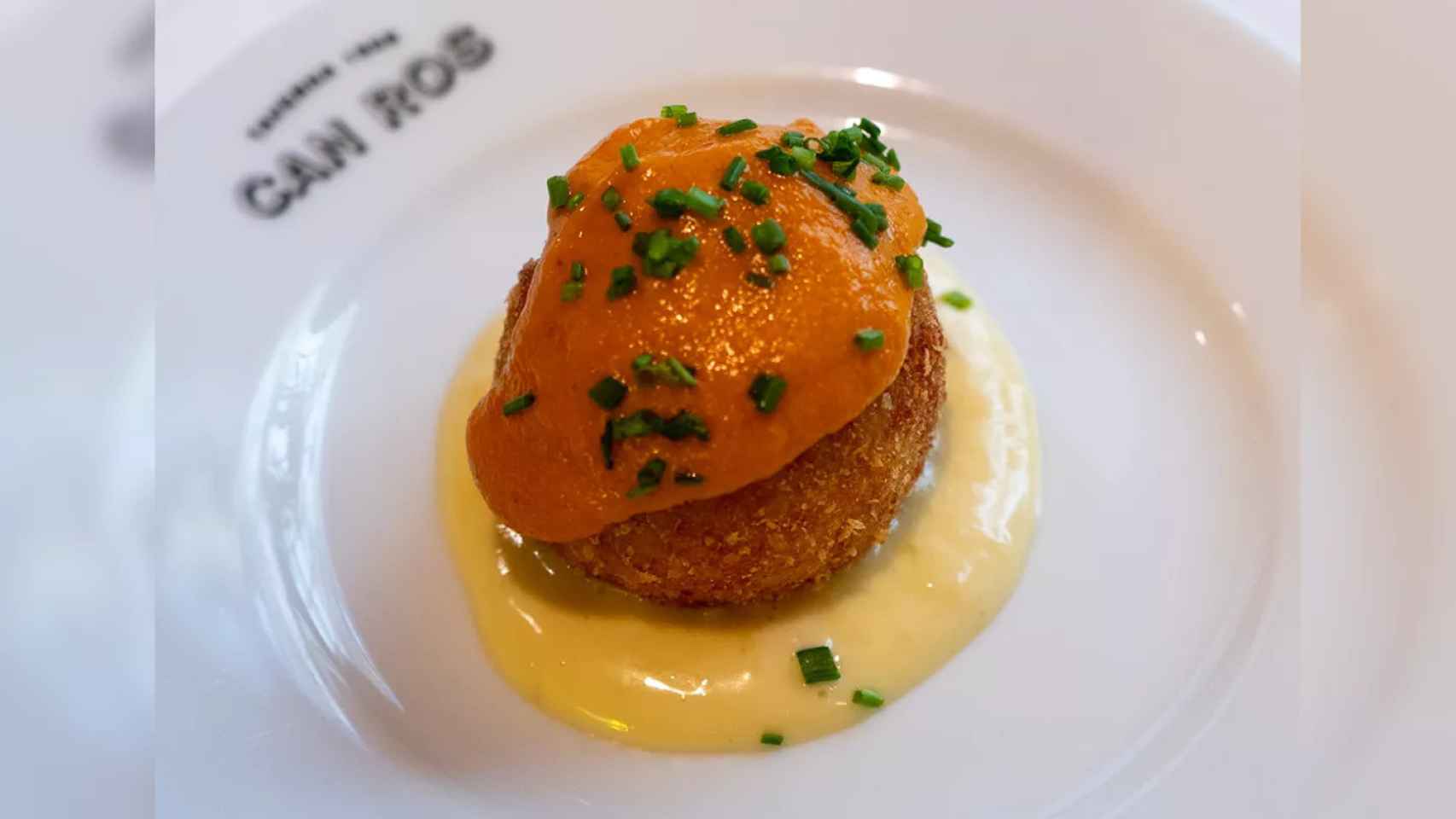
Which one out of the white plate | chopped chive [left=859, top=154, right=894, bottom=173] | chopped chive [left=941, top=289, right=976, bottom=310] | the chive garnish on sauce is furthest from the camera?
chopped chive [left=941, top=289, right=976, bottom=310]

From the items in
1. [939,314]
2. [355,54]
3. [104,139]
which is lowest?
[939,314]

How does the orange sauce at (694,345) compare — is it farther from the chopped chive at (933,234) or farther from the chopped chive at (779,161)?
the chopped chive at (933,234)

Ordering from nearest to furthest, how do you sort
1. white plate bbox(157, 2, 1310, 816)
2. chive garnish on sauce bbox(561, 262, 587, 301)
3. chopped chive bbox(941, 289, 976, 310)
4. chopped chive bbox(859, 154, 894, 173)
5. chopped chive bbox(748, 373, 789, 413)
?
1. chopped chive bbox(748, 373, 789, 413)
2. chive garnish on sauce bbox(561, 262, 587, 301)
3. white plate bbox(157, 2, 1310, 816)
4. chopped chive bbox(859, 154, 894, 173)
5. chopped chive bbox(941, 289, 976, 310)

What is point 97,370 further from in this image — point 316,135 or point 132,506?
point 316,135

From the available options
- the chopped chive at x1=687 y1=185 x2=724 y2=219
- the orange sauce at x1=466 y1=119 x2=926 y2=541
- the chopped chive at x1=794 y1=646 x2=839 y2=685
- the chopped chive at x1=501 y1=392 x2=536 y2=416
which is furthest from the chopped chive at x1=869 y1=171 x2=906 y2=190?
the chopped chive at x1=794 y1=646 x2=839 y2=685

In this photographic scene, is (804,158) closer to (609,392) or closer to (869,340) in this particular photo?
(869,340)

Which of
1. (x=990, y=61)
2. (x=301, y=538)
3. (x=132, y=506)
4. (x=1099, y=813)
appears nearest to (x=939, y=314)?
(x=990, y=61)

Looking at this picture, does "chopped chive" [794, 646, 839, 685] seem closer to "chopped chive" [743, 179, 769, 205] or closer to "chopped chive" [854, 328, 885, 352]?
"chopped chive" [854, 328, 885, 352]

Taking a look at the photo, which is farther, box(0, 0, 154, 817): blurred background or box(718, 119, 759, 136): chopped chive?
box(718, 119, 759, 136): chopped chive
